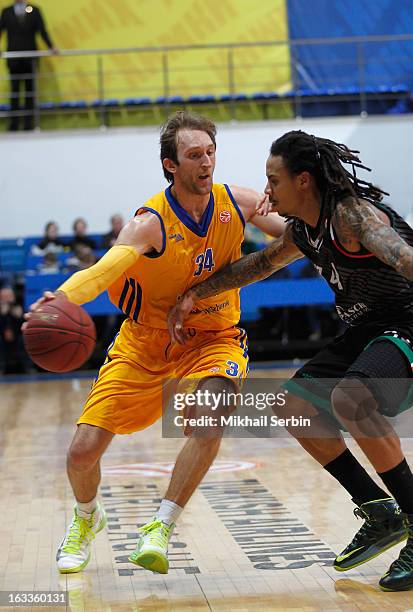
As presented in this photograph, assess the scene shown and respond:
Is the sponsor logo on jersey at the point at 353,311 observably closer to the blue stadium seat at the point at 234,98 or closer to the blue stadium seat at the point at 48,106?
the blue stadium seat at the point at 234,98

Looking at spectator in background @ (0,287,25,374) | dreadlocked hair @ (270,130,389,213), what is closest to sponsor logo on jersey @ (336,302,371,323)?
dreadlocked hair @ (270,130,389,213)

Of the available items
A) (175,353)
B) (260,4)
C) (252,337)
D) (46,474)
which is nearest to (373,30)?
(260,4)

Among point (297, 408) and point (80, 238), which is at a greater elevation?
point (80, 238)

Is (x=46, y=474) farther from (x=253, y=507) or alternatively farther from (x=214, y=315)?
(x=214, y=315)

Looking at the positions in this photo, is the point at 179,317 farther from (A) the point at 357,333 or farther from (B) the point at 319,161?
(B) the point at 319,161

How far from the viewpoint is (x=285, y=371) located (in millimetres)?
12672

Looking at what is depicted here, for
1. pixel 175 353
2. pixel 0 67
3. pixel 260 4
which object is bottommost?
pixel 175 353

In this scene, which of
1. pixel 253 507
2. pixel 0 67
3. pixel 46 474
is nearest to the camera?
pixel 253 507

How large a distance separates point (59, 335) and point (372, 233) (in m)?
1.42

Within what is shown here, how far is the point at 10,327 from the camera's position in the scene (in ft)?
44.3

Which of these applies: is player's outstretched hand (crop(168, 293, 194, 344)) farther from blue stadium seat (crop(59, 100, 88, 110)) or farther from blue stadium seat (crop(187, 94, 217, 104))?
blue stadium seat (crop(59, 100, 88, 110))

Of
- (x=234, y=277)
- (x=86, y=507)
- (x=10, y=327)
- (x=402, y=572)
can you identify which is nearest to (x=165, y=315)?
(x=234, y=277)

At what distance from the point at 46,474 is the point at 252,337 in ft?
25.5

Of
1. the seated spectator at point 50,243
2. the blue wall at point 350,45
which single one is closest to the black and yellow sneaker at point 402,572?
the seated spectator at point 50,243
